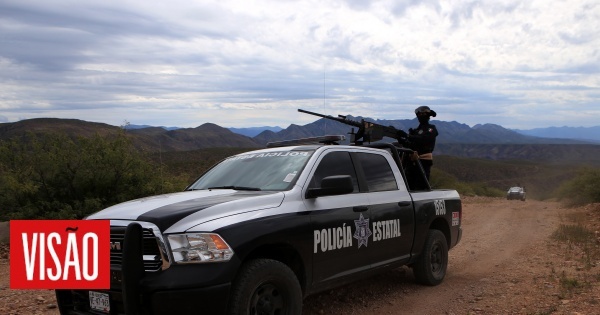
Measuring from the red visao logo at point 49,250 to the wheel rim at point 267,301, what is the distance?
4.38 ft

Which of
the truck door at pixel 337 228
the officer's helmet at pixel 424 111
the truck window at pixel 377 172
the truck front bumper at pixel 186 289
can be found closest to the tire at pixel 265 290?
the truck front bumper at pixel 186 289

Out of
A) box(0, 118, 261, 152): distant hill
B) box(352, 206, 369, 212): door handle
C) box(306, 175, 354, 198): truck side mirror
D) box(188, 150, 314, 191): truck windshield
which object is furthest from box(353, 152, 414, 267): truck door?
box(0, 118, 261, 152): distant hill

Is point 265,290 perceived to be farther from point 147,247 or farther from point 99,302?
point 99,302

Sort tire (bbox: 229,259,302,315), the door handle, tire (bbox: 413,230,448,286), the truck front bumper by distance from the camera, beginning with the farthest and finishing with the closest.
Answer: tire (bbox: 413,230,448,286), the door handle, tire (bbox: 229,259,302,315), the truck front bumper

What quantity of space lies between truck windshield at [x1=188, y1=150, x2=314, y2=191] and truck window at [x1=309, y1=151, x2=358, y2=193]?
0.17 metres

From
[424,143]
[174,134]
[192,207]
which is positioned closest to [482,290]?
[424,143]

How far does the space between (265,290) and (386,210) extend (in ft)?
6.99

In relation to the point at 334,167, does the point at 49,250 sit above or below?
below

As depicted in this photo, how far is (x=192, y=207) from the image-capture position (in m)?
3.99

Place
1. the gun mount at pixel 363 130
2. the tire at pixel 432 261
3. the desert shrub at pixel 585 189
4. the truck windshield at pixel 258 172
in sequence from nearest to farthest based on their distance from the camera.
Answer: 1. the truck windshield at pixel 258 172
2. the tire at pixel 432 261
3. the gun mount at pixel 363 130
4. the desert shrub at pixel 585 189

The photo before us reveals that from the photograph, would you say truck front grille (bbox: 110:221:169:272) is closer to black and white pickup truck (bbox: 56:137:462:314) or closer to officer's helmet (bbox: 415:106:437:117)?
black and white pickup truck (bbox: 56:137:462:314)

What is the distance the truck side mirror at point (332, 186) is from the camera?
4434 millimetres

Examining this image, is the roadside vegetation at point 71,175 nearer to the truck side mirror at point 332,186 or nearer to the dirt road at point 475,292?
the dirt road at point 475,292

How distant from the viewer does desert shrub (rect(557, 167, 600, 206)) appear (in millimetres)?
23470
